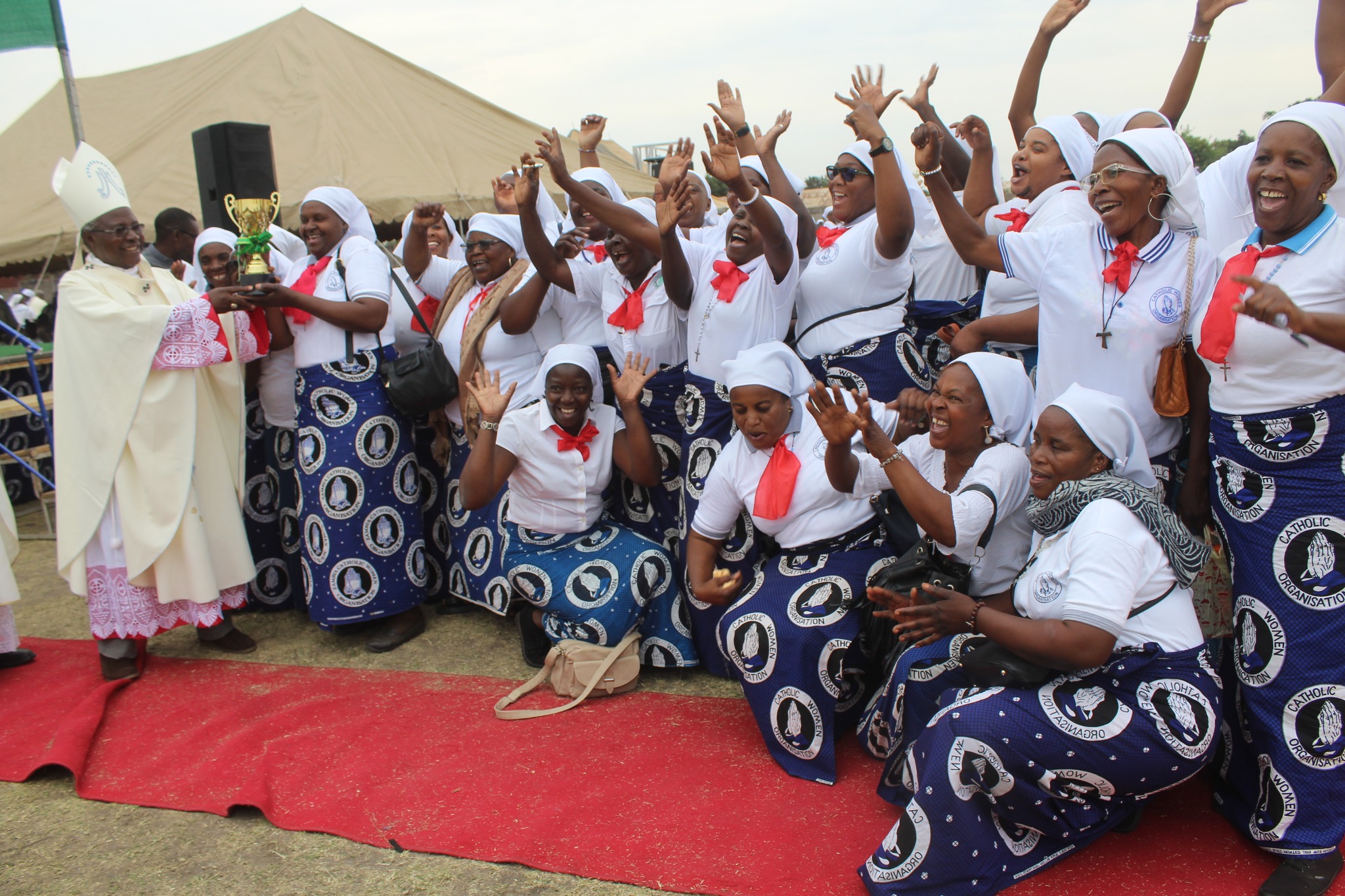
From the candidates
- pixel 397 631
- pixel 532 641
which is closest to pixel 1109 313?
pixel 532 641

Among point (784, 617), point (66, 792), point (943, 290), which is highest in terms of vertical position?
point (943, 290)

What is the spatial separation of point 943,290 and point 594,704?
236cm

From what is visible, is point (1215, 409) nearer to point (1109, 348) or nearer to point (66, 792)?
point (1109, 348)

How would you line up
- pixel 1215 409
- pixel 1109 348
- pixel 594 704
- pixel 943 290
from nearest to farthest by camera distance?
pixel 1215 409 → pixel 1109 348 → pixel 594 704 → pixel 943 290

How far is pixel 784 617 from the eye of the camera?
3.37 meters

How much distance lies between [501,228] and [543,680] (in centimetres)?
214

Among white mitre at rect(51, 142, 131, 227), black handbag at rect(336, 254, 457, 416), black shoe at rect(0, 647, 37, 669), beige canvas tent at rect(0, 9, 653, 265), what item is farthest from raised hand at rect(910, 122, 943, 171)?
beige canvas tent at rect(0, 9, 653, 265)

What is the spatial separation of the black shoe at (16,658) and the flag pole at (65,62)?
138 inches

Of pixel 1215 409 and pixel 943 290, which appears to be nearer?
pixel 1215 409

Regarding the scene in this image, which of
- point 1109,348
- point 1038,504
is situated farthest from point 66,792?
point 1109,348

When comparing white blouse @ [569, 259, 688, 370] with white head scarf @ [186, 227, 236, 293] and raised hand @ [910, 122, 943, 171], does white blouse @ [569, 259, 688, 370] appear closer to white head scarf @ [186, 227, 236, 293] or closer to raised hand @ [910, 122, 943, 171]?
raised hand @ [910, 122, 943, 171]

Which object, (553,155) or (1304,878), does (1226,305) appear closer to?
(1304,878)

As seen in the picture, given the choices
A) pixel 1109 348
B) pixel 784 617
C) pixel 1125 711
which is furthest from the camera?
pixel 784 617

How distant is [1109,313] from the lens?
292cm
